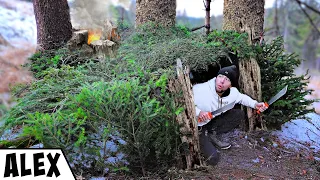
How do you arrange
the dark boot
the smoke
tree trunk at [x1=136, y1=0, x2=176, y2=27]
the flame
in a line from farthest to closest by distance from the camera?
the smoke, the flame, tree trunk at [x1=136, y1=0, x2=176, y2=27], the dark boot

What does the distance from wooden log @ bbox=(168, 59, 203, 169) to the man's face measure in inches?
27.8

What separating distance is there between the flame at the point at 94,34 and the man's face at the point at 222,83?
3.85 m

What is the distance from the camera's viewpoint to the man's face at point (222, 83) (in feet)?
13.4

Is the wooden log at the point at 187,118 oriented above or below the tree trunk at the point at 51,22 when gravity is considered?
below

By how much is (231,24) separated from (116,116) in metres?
4.49

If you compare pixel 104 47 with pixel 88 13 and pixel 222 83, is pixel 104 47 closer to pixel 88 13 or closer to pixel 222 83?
pixel 88 13

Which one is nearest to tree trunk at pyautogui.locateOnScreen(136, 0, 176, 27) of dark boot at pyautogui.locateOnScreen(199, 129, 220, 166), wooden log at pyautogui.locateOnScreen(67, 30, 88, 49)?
wooden log at pyautogui.locateOnScreen(67, 30, 88, 49)

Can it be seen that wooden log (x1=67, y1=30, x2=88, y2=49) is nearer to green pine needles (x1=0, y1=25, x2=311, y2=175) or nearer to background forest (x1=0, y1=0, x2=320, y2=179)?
background forest (x1=0, y1=0, x2=320, y2=179)

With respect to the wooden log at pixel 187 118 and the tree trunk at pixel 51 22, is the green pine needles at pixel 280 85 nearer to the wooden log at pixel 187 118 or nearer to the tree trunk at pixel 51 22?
the wooden log at pixel 187 118

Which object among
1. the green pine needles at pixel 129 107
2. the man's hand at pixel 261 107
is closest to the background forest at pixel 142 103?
the green pine needles at pixel 129 107

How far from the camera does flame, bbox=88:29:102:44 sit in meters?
7.03

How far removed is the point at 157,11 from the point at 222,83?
3.34 metres

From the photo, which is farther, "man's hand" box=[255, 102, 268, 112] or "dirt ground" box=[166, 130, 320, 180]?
"man's hand" box=[255, 102, 268, 112]

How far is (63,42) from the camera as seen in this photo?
6.45 meters
